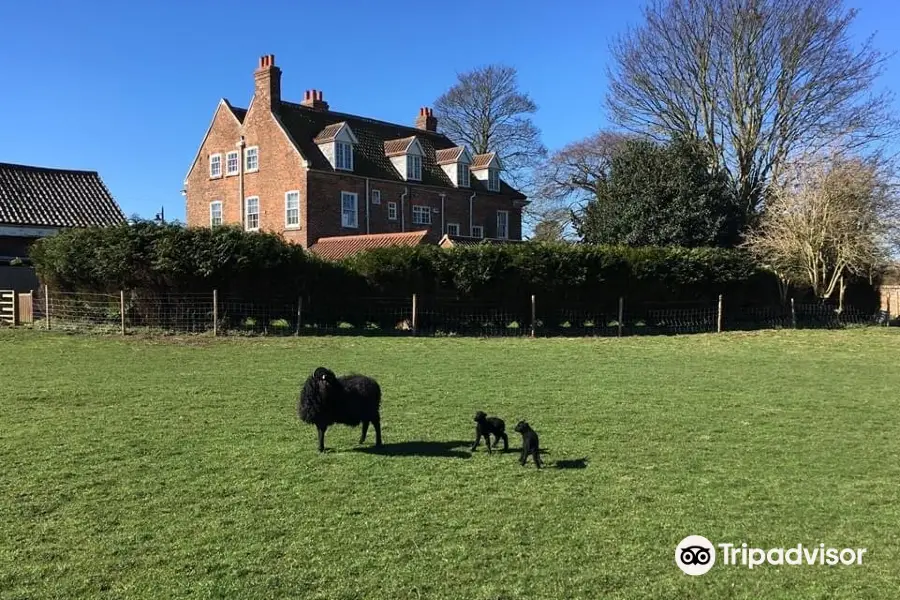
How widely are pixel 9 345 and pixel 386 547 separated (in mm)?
15829

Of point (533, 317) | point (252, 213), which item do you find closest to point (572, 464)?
point (533, 317)

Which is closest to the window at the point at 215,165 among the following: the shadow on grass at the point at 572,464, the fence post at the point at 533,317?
the fence post at the point at 533,317

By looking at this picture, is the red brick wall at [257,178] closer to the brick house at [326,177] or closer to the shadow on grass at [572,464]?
the brick house at [326,177]

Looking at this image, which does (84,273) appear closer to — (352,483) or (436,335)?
(436,335)

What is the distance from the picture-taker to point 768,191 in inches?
1222

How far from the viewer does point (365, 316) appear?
21031mm

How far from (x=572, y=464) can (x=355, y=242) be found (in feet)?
85.2

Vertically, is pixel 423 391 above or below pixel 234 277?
below

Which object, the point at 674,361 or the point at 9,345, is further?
the point at 9,345

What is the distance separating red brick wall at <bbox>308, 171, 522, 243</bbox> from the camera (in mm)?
33719

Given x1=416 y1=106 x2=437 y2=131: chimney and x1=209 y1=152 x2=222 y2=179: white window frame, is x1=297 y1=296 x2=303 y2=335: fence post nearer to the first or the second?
x1=209 y1=152 x2=222 y2=179: white window frame

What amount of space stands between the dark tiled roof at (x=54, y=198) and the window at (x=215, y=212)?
7.13 meters

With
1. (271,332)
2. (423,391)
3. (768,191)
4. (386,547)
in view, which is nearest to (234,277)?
(271,332)

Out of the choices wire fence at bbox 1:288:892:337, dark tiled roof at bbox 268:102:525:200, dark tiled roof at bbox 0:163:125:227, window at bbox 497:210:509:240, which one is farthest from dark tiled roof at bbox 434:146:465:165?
wire fence at bbox 1:288:892:337
